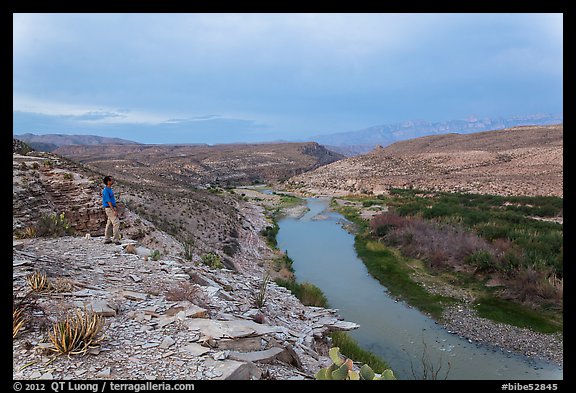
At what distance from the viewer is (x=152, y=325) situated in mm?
4879

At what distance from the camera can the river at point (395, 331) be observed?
8859mm

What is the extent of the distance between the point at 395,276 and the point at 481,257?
12.8 ft

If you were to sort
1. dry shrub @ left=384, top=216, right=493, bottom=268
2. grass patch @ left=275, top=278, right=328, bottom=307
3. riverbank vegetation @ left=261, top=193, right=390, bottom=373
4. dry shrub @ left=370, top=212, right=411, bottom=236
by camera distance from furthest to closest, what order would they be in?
1. dry shrub @ left=370, top=212, right=411, bottom=236
2. dry shrub @ left=384, top=216, right=493, bottom=268
3. grass patch @ left=275, top=278, right=328, bottom=307
4. riverbank vegetation @ left=261, top=193, right=390, bottom=373

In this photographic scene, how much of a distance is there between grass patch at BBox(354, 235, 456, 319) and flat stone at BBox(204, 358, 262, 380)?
33.6 feet

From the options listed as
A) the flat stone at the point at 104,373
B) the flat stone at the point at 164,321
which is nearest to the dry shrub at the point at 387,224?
the flat stone at the point at 164,321

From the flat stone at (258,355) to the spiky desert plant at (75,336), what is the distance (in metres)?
1.67

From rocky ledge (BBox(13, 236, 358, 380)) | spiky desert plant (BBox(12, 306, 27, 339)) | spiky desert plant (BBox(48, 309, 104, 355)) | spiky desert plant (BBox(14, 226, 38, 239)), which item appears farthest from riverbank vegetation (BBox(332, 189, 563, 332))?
spiky desert plant (BBox(14, 226, 38, 239))

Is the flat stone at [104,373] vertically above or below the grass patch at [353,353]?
above

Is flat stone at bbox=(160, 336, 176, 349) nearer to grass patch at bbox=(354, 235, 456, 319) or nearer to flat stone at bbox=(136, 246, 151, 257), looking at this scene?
flat stone at bbox=(136, 246, 151, 257)

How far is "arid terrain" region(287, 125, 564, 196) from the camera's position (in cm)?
3906

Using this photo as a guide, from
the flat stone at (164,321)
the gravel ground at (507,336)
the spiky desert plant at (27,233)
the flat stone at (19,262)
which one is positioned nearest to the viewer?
the flat stone at (164,321)

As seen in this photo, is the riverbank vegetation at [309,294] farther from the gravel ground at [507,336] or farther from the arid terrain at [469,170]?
the arid terrain at [469,170]

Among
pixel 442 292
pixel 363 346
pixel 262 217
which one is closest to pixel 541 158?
pixel 262 217
